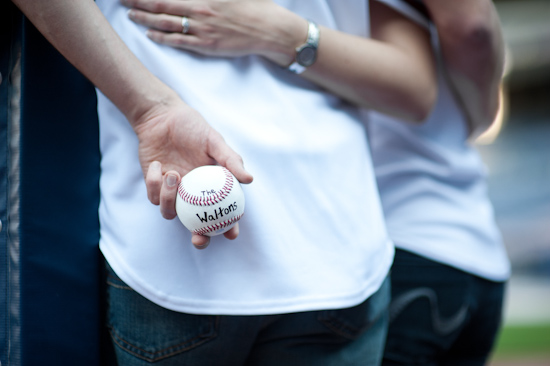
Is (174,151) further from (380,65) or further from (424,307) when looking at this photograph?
(424,307)

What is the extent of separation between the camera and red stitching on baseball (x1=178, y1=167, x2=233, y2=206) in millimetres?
882

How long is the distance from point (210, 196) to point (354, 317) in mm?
413

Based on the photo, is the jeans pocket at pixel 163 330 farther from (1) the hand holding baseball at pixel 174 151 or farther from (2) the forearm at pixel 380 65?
(2) the forearm at pixel 380 65

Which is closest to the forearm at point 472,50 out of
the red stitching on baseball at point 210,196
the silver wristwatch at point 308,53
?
the silver wristwatch at point 308,53

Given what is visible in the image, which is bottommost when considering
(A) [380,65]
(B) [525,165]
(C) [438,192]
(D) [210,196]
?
(B) [525,165]

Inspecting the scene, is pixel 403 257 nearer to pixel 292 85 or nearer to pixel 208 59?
pixel 292 85

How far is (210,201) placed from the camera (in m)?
0.89

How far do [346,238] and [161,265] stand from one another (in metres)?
0.39

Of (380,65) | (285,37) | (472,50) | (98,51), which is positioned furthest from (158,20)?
(472,50)

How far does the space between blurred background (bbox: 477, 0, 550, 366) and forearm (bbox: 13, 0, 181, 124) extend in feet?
23.2

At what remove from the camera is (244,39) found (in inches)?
40.3

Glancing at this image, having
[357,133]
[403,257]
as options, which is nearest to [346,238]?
[357,133]

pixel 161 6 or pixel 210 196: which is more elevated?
pixel 161 6

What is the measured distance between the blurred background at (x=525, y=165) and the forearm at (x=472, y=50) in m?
6.23
